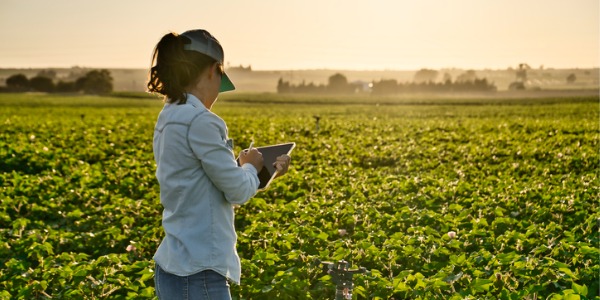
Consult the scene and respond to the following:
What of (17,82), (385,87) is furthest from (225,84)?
(385,87)

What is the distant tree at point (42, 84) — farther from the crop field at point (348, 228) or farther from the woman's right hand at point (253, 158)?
the woman's right hand at point (253, 158)

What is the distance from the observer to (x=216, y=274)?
3061 mm

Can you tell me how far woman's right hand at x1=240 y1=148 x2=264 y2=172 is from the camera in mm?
3229

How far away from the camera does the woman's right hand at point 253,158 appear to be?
3.23m

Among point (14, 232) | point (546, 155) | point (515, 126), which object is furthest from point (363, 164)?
point (515, 126)

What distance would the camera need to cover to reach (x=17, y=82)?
128375 millimetres

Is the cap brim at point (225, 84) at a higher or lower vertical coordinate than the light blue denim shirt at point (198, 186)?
higher

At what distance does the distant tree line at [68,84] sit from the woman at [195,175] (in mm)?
125489

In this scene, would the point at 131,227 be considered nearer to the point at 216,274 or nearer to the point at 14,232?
the point at 14,232

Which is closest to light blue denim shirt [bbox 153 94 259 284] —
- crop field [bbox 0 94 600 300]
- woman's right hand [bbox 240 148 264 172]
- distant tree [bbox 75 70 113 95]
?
woman's right hand [bbox 240 148 264 172]

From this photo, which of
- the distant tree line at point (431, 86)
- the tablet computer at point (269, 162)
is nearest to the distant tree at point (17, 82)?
the distant tree line at point (431, 86)

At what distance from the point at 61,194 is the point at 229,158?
8587mm

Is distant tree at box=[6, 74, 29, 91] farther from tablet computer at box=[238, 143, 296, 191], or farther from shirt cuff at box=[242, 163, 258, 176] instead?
shirt cuff at box=[242, 163, 258, 176]

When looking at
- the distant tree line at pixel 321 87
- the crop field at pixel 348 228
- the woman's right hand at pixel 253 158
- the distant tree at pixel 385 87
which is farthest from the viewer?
the distant tree line at pixel 321 87
